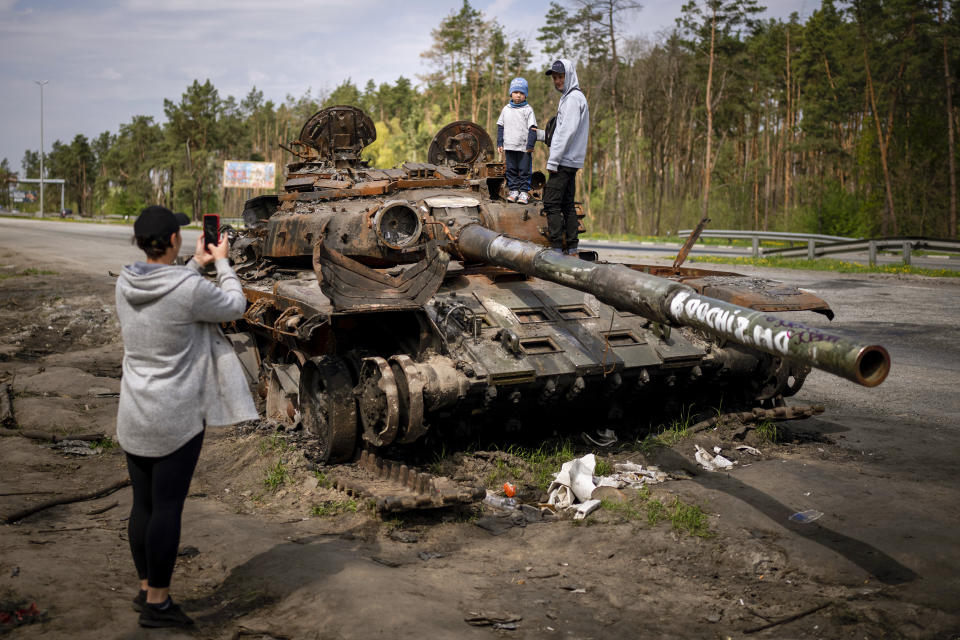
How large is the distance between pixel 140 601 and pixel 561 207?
5738 millimetres

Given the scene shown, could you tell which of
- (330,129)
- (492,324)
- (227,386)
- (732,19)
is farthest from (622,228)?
(227,386)

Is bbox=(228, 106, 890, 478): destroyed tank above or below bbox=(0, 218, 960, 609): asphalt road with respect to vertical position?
above

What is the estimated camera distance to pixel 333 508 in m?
6.62

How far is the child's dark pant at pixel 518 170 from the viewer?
971 cm

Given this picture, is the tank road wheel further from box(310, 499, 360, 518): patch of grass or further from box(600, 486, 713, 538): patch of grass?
box(600, 486, 713, 538): patch of grass

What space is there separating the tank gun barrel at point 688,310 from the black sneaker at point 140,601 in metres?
3.32

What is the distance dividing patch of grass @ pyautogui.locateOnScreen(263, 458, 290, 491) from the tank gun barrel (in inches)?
99.8

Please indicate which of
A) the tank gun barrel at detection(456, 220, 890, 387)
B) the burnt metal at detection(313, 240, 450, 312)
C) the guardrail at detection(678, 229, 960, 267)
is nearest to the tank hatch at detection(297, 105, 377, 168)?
the tank gun barrel at detection(456, 220, 890, 387)

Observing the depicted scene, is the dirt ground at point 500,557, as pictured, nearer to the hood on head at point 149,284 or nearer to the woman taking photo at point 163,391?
the woman taking photo at point 163,391

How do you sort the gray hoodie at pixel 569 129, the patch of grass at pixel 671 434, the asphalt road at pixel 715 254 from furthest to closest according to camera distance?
the asphalt road at pixel 715 254 < the gray hoodie at pixel 569 129 < the patch of grass at pixel 671 434

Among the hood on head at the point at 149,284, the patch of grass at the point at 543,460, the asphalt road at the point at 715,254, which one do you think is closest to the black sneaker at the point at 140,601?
the hood on head at the point at 149,284

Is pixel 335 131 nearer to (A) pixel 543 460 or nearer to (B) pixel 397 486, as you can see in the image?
(A) pixel 543 460

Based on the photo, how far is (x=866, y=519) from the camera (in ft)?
19.4

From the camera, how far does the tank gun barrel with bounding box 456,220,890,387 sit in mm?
3975
